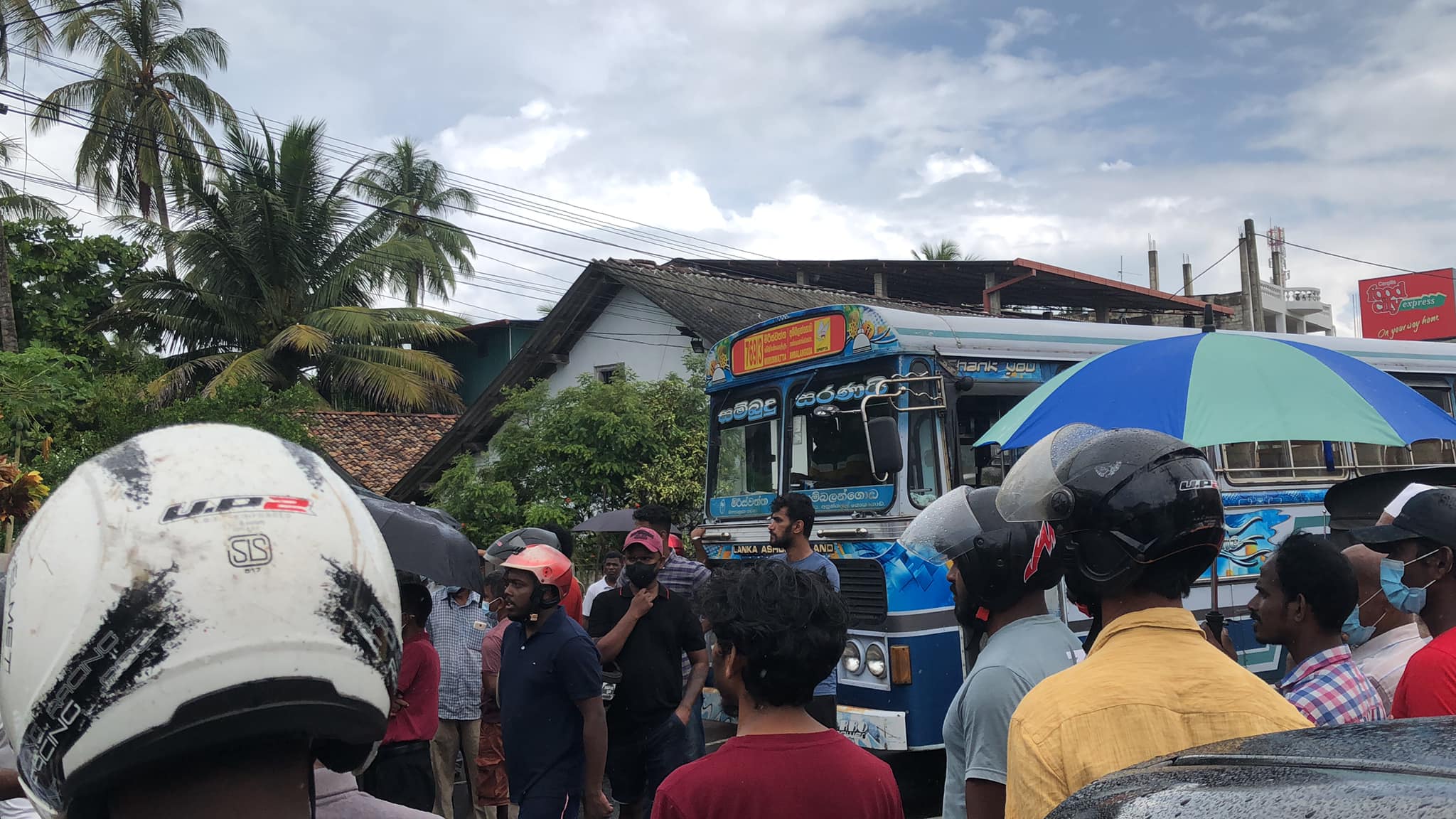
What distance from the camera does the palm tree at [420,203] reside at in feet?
106

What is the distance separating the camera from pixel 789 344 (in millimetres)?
8211

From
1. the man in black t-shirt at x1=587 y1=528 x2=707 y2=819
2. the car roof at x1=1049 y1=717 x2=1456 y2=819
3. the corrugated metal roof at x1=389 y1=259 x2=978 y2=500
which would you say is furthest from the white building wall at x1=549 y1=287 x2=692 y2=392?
the car roof at x1=1049 y1=717 x2=1456 y2=819

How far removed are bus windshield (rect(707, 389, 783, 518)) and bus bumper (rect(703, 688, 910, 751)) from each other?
1.72 metres

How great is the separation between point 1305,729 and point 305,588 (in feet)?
5.14

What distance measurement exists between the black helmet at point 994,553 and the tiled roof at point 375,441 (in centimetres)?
1886

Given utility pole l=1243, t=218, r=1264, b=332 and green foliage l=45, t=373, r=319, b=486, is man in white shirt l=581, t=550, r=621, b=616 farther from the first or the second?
utility pole l=1243, t=218, r=1264, b=332

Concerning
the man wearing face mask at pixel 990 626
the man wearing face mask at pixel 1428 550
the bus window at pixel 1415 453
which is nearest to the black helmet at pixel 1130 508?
the man wearing face mask at pixel 990 626

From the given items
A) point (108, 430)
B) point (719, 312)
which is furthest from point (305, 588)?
point (719, 312)

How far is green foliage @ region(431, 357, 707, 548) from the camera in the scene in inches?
577

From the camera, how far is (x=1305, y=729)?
1817 mm

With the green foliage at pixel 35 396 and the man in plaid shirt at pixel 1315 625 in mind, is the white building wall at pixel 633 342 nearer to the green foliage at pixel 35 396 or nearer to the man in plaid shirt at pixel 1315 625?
the green foliage at pixel 35 396

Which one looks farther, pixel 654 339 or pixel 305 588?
pixel 654 339

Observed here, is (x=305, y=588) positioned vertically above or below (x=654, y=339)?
below

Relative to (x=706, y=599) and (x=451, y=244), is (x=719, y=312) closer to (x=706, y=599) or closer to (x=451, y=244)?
(x=706, y=599)
